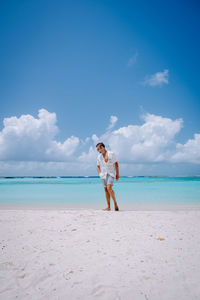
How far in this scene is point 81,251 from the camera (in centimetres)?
268

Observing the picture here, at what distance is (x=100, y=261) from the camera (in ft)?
7.84

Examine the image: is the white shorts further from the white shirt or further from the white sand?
the white sand

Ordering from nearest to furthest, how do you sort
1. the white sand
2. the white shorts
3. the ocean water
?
the white sand < the white shorts < the ocean water

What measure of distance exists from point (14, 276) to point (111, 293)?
3.72ft

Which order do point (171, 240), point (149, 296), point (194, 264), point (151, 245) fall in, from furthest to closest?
point (171, 240), point (151, 245), point (194, 264), point (149, 296)

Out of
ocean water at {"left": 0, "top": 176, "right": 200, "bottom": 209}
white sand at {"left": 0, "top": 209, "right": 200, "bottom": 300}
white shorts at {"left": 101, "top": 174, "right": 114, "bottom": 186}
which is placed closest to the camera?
A: white sand at {"left": 0, "top": 209, "right": 200, "bottom": 300}

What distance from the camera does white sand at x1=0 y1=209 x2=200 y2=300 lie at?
6.09 ft

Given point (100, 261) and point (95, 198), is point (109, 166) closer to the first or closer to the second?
point (100, 261)

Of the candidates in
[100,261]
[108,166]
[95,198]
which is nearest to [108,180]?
[108,166]

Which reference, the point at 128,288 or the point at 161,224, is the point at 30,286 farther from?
the point at 161,224

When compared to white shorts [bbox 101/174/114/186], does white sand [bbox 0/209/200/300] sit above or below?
below

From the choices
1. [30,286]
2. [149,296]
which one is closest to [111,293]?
[149,296]

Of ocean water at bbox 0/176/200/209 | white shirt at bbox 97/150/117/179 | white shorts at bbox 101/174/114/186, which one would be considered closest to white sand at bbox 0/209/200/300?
white shorts at bbox 101/174/114/186

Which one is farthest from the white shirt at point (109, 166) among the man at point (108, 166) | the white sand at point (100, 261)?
the white sand at point (100, 261)
